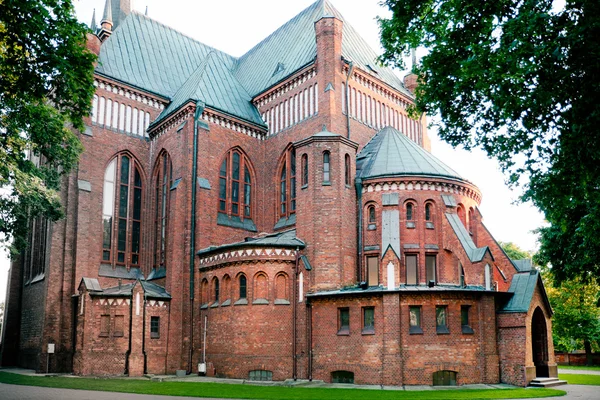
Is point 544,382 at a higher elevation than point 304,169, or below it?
below

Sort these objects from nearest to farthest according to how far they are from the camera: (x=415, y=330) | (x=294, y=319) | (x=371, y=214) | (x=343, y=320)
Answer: (x=415, y=330) → (x=343, y=320) → (x=294, y=319) → (x=371, y=214)

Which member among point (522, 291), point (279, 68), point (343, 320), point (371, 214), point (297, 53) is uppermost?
point (297, 53)

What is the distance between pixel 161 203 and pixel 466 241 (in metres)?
16.6

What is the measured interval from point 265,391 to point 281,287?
22.0 feet

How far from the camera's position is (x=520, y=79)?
43.9ft

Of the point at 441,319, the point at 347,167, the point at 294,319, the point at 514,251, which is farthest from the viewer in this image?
the point at 514,251

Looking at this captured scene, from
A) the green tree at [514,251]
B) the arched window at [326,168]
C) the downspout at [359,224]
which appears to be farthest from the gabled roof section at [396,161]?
the green tree at [514,251]

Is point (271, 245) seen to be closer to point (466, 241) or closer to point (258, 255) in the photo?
point (258, 255)

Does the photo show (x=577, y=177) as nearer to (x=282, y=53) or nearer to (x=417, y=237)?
(x=417, y=237)

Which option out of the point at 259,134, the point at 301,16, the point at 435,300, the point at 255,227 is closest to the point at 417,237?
the point at 435,300

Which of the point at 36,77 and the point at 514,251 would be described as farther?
the point at 514,251

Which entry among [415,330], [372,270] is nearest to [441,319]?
[415,330]

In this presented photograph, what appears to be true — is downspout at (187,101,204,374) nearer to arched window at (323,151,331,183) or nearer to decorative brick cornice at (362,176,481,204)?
arched window at (323,151,331,183)

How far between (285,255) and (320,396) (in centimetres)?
886
